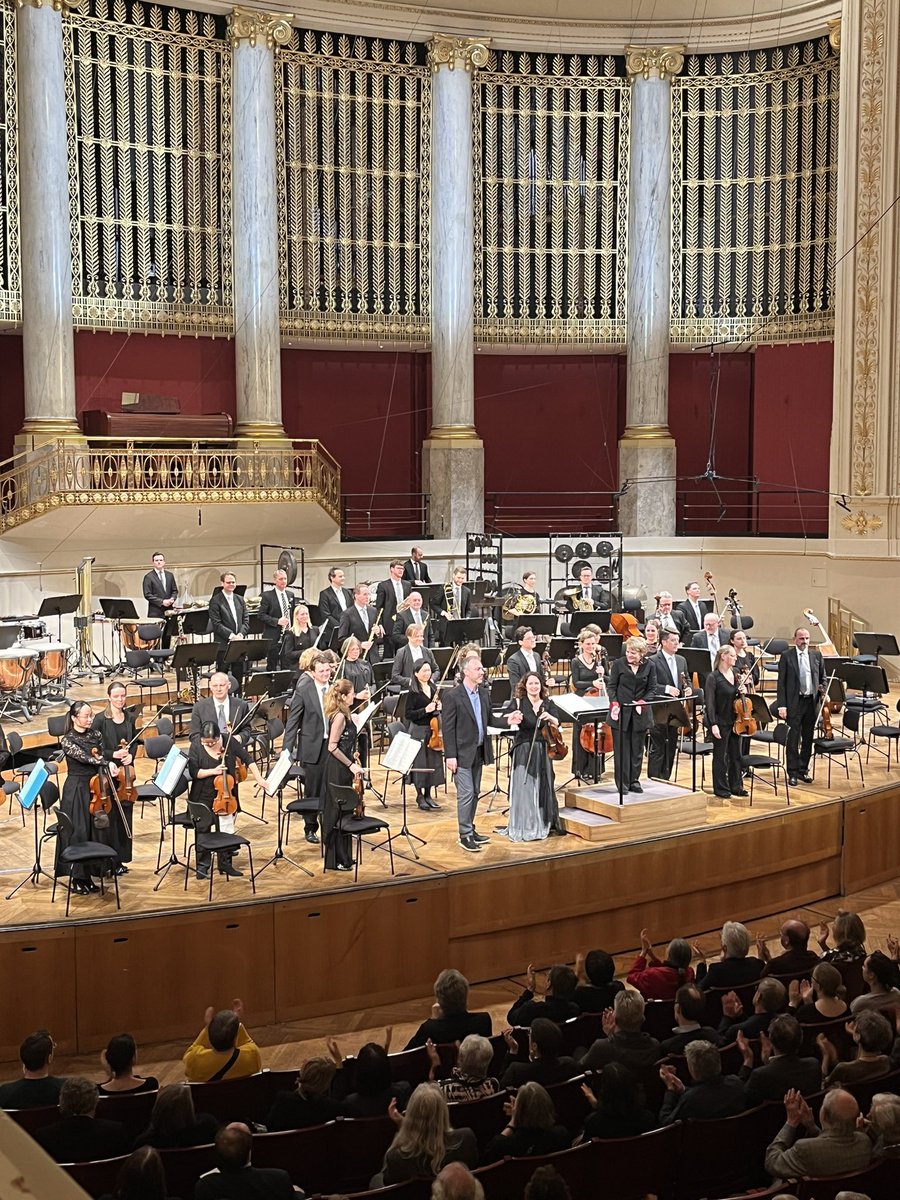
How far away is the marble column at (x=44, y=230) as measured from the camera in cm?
1766

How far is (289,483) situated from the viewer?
63.9 feet

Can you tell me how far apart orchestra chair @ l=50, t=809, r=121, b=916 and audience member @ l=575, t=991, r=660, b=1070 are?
12.9 feet

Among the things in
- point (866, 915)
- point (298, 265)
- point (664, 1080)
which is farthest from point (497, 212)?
point (664, 1080)

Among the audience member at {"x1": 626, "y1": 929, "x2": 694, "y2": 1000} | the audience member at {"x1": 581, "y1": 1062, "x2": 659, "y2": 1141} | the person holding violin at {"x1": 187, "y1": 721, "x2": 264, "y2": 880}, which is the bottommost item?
the audience member at {"x1": 626, "y1": 929, "x2": 694, "y2": 1000}

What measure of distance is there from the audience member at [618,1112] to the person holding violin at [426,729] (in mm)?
5849

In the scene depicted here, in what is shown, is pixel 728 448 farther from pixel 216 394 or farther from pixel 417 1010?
pixel 417 1010

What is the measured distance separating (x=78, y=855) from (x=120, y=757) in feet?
2.50

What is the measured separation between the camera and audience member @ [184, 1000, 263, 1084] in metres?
6.25

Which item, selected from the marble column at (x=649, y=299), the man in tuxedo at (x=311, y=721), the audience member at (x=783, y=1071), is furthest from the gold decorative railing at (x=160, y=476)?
the audience member at (x=783, y=1071)

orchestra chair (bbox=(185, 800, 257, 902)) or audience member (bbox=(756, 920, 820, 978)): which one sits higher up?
orchestra chair (bbox=(185, 800, 257, 902))

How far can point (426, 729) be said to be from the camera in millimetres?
11617

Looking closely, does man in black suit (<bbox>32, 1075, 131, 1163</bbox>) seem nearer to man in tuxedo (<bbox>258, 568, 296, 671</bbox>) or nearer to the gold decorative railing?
man in tuxedo (<bbox>258, 568, 296, 671</bbox>)

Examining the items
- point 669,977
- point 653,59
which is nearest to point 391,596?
point 669,977

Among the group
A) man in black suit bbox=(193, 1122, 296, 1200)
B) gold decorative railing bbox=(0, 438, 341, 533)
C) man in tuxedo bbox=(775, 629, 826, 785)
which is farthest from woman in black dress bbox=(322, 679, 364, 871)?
gold decorative railing bbox=(0, 438, 341, 533)
